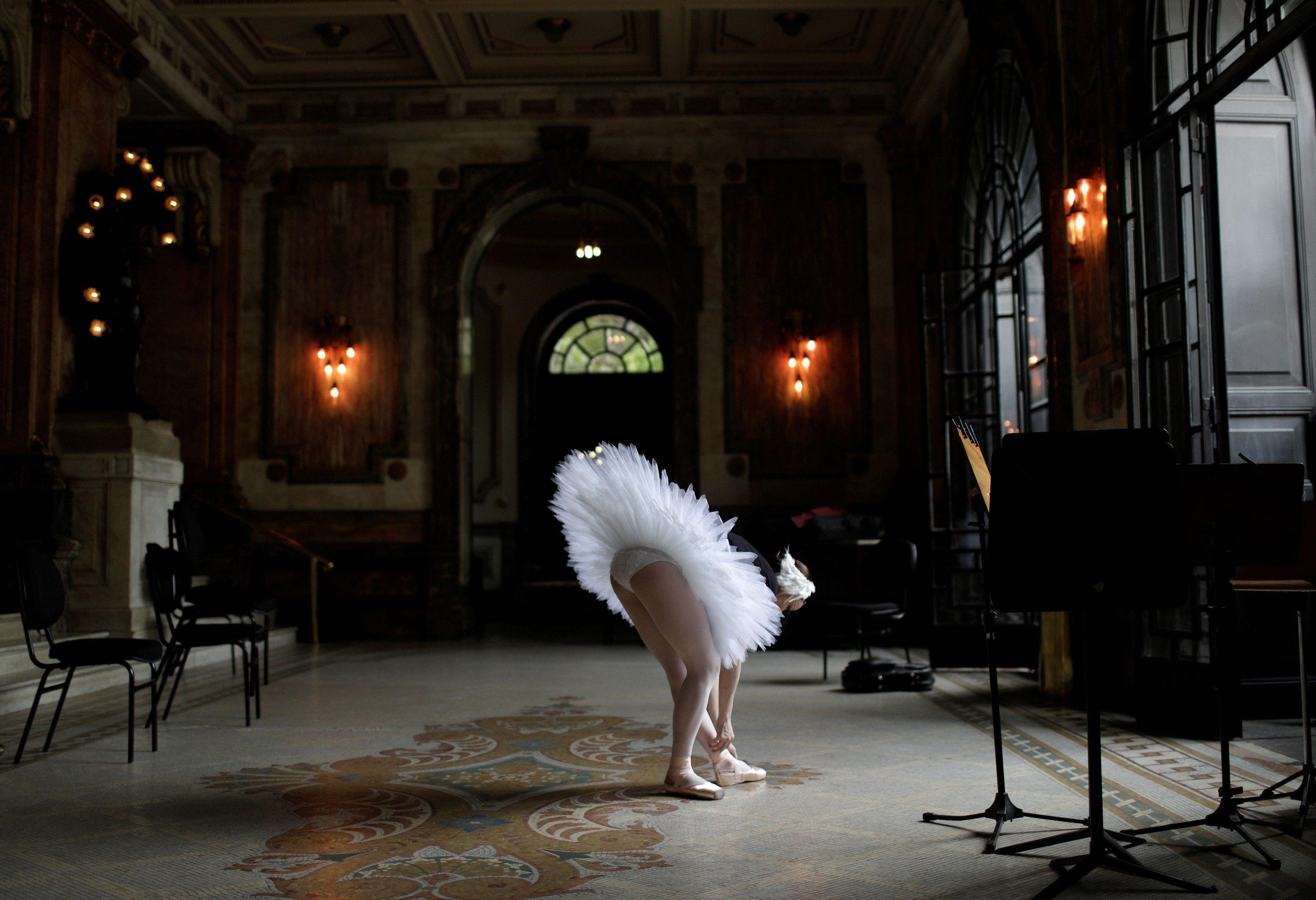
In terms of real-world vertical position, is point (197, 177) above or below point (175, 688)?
above

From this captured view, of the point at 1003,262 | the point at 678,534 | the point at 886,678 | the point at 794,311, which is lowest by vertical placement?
the point at 886,678

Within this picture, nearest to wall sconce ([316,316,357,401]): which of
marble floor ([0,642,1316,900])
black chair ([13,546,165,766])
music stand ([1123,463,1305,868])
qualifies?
marble floor ([0,642,1316,900])

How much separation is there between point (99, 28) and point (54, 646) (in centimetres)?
565

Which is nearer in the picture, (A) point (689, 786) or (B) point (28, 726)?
(A) point (689, 786)

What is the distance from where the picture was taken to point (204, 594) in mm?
6328

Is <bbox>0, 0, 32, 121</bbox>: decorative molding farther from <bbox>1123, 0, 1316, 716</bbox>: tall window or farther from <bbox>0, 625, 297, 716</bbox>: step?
<bbox>1123, 0, 1316, 716</bbox>: tall window

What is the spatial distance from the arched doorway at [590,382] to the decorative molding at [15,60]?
8929 millimetres

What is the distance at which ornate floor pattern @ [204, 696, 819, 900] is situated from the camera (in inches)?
110

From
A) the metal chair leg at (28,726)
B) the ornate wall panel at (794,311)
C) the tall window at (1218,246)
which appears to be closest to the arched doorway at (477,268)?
the ornate wall panel at (794,311)

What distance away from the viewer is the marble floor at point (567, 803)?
109 inches

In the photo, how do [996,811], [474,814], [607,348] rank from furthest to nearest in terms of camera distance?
[607,348]
[474,814]
[996,811]

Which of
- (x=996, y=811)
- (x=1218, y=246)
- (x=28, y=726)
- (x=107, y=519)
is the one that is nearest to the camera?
(x=996, y=811)

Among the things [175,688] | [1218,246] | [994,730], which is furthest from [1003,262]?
[175,688]

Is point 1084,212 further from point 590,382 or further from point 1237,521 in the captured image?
point 590,382
